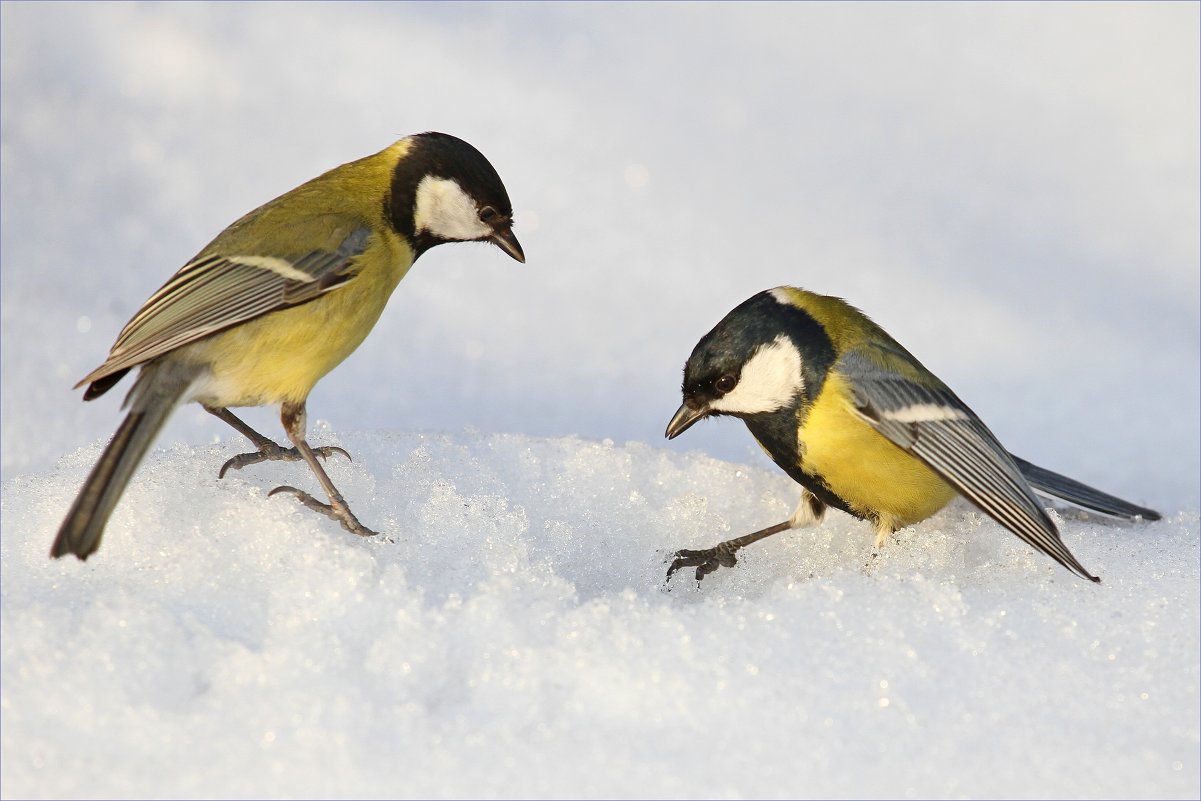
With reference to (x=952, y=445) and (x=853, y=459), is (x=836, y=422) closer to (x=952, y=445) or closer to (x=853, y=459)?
(x=853, y=459)

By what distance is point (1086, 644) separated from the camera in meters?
1.99

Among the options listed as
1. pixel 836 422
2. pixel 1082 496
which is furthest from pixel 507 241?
pixel 1082 496

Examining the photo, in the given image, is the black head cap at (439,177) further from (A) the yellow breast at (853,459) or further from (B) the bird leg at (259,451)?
(A) the yellow breast at (853,459)

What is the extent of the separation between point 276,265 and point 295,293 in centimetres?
9

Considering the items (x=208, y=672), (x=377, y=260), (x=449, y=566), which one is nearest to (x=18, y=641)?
(x=208, y=672)

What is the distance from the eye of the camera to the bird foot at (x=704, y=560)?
2500 mm

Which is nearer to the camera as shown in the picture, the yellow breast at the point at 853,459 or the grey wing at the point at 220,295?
the grey wing at the point at 220,295

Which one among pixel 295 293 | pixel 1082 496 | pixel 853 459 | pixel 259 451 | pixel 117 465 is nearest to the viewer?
pixel 117 465

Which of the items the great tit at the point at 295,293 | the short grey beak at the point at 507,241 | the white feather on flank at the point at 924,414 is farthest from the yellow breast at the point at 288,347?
the white feather on flank at the point at 924,414

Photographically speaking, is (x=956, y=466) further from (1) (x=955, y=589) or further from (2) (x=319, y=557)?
(2) (x=319, y=557)

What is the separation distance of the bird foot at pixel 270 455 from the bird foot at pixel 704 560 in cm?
73

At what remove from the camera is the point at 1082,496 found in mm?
2871

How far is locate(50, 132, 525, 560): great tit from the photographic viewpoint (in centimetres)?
226

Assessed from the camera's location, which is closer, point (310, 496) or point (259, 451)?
point (310, 496)
